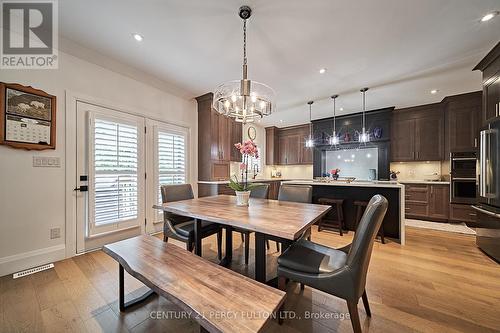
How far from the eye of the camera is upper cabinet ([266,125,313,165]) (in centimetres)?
632

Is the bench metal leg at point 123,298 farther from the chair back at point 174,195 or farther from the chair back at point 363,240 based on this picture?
the chair back at point 363,240

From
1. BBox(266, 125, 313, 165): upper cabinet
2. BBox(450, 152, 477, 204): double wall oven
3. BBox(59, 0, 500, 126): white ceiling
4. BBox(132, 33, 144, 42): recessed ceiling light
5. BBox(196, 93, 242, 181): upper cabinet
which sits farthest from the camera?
BBox(266, 125, 313, 165): upper cabinet

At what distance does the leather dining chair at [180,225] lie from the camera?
2.13 meters

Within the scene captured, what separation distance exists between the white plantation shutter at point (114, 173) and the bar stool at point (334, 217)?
3.36 meters

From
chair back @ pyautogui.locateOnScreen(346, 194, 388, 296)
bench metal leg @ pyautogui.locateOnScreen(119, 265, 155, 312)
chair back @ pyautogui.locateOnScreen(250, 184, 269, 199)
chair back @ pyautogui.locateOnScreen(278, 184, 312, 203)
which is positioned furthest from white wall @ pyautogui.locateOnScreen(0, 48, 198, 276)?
chair back @ pyautogui.locateOnScreen(346, 194, 388, 296)

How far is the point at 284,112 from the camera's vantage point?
17.0 feet

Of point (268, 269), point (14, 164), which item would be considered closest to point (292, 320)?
point (268, 269)

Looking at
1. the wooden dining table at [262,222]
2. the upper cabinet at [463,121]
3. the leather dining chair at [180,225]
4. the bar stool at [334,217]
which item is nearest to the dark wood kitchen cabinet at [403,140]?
the upper cabinet at [463,121]

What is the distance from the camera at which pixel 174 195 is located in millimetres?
2578

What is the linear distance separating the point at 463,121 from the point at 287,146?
13.8 feet

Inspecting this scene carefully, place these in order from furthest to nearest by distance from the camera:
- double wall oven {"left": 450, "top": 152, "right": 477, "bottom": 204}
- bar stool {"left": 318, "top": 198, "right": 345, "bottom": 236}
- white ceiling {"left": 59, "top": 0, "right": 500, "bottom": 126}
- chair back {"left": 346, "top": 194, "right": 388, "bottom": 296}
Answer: double wall oven {"left": 450, "top": 152, "right": 477, "bottom": 204} < bar stool {"left": 318, "top": 198, "right": 345, "bottom": 236} < white ceiling {"left": 59, "top": 0, "right": 500, "bottom": 126} < chair back {"left": 346, "top": 194, "right": 388, "bottom": 296}

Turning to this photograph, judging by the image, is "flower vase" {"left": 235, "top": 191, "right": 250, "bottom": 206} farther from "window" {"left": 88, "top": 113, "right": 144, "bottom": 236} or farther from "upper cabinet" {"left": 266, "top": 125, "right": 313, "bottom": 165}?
"upper cabinet" {"left": 266, "top": 125, "right": 313, "bottom": 165}

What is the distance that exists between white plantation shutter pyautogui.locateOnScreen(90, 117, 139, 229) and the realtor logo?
0.86 meters

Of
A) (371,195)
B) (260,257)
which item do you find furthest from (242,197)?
(371,195)
